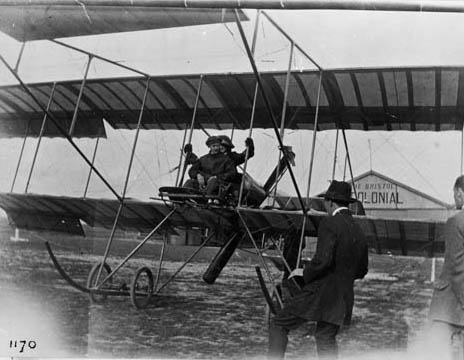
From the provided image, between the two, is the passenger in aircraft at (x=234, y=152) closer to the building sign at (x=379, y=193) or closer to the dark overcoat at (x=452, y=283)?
the building sign at (x=379, y=193)

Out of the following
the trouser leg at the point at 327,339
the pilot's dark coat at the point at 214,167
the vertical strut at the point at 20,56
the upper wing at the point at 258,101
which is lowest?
the trouser leg at the point at 327,339

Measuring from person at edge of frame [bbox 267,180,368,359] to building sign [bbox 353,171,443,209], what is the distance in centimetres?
68

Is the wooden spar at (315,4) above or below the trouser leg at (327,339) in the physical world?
above

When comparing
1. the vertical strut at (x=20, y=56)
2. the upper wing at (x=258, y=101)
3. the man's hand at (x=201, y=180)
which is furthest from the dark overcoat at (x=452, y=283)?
the vertical strut at (x=20, y=56)

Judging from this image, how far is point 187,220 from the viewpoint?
445 centimetres

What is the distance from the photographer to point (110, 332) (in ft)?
12.0

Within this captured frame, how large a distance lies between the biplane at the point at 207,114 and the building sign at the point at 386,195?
0.11 metres

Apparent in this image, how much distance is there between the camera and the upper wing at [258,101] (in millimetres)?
3691

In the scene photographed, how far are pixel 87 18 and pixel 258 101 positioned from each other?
4.85 ft

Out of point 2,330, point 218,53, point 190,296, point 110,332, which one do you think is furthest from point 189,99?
point 2,330

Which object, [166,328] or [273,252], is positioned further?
[273,252]

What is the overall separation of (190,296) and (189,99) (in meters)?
1.67

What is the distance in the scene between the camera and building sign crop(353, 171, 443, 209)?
3.53m

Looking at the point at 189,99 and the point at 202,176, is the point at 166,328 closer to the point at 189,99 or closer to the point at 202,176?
the point at 202,176
